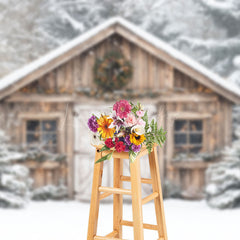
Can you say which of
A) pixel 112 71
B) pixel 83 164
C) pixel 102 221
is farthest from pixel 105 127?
pixel 83 164

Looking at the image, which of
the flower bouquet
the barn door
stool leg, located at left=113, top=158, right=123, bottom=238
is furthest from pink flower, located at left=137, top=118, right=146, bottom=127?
the barn door

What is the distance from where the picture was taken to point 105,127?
11.0ft

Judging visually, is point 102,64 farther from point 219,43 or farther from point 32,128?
point 219,43

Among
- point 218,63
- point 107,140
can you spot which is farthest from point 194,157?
point 218,63

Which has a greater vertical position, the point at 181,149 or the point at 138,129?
the point at 138,129

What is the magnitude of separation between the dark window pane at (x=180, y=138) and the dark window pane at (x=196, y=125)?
22cm

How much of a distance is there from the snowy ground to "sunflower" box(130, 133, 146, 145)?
8.85 ft

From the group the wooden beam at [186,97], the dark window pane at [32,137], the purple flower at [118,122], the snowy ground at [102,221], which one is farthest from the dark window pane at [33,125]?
the purple flower at [118,122]

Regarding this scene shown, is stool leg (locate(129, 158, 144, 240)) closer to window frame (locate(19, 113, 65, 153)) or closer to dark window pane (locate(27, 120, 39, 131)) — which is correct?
window frame (locate(19, 113, 65, 153))

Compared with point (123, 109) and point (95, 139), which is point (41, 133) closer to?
point (95, 139)

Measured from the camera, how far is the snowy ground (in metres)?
5.80

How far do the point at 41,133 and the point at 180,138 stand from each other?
2.80m

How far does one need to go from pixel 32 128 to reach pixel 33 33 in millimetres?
6634

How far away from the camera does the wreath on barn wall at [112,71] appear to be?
24.2 ft
